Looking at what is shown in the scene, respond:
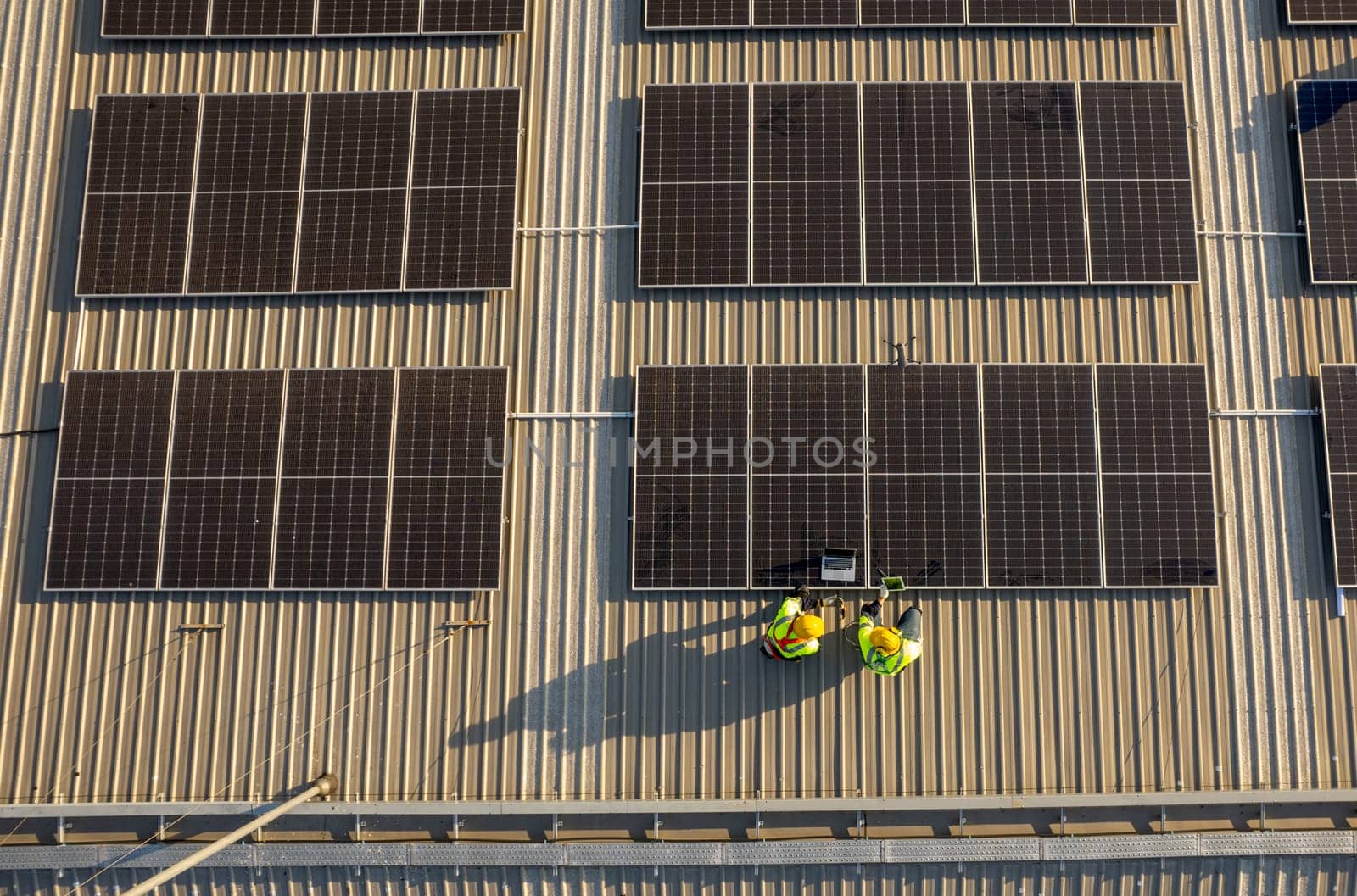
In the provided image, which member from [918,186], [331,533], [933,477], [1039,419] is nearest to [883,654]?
[933,477]

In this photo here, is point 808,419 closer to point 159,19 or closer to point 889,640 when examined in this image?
point 889,640

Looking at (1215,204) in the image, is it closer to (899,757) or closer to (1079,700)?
(1079,700)

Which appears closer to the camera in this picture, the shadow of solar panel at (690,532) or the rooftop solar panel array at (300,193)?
the shadow of solar panel at (690,532)

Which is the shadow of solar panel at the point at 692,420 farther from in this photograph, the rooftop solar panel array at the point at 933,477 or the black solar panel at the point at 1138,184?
the black solar panel at the point at 1138,184

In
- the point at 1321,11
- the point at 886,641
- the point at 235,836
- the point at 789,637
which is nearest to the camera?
the point at 235,836

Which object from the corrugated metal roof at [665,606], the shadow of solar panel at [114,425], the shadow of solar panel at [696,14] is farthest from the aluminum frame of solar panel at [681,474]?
the shadow of solar panel at [114,425]

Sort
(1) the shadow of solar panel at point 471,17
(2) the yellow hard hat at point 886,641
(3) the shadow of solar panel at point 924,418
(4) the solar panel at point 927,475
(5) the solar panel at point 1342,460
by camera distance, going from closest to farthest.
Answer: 1. (2) the yellow hard hat at point 886,641
2. (5) the solar panel at point 1342,460
3. (4) the solar panel at point 927,475
4. (3) the shadow of solar panel at point 924,418
5. (1) the shadow of solar panel at point 471,17

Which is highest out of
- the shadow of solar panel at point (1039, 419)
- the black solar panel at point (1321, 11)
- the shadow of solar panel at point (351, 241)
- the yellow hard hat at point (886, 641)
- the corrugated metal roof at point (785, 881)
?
the black solar panel at point (1321, 11)
